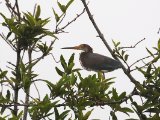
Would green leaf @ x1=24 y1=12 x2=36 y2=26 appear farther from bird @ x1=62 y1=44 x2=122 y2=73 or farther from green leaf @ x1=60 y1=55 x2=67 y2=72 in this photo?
bird @ x1=62 y1=44 x2=122 y2=73

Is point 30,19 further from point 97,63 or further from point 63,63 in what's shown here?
point 97,63

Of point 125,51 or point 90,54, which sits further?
point 90,54

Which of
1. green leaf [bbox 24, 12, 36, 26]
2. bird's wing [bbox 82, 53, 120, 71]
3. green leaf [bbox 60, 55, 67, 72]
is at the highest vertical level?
bird's wing [bbox 82, 53, 120, 71]

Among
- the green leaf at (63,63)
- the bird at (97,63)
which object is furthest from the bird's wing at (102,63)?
the green leaf at (63,63)

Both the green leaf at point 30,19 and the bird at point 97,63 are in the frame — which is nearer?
the green leaf at point 30,19

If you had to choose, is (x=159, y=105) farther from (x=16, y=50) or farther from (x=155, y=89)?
(x=16, y=50)

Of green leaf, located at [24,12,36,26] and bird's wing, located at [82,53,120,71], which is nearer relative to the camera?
green leaf, located at [24,12,36,26]

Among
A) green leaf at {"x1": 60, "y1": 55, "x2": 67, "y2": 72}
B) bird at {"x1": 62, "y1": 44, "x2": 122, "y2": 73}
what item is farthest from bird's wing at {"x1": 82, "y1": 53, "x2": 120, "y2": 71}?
green leaf at {"x1": 60, "y1": 55, "x2": 67, "y2": 72}

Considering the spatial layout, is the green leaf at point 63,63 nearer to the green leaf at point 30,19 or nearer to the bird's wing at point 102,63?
the green leaf at point 30,19

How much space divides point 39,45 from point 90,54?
4773 millimetres

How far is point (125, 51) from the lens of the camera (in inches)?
146

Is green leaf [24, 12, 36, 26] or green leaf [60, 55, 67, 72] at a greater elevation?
green leaf [24, 12, 36, 26]

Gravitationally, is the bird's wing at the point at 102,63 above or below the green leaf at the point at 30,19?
above

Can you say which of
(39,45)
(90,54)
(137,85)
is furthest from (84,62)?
(137,85)
